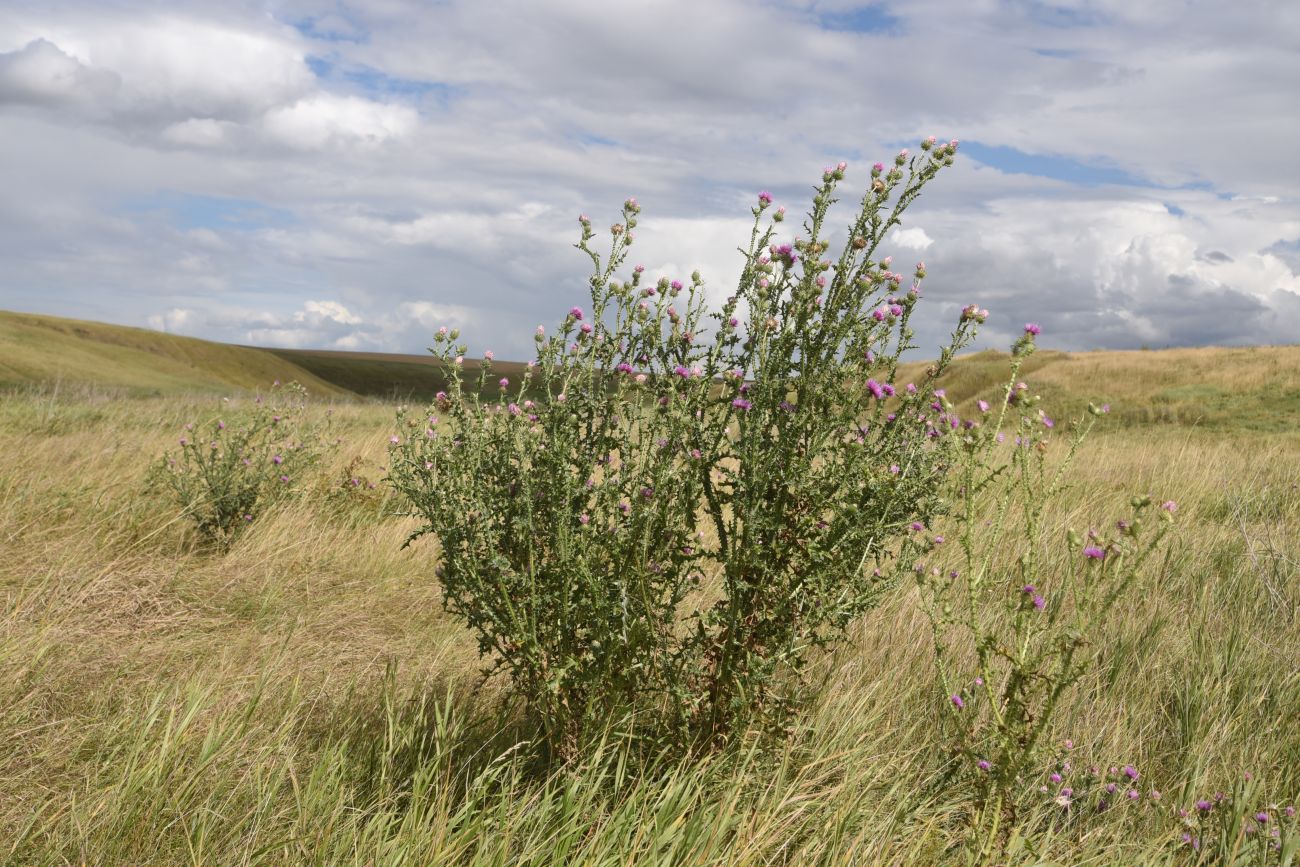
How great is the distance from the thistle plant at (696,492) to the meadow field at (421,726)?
0.96 feet

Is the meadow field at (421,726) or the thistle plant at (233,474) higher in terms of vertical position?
the thistle plant at (233,474)

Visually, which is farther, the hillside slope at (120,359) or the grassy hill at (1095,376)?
the hillside slope at (120,359)

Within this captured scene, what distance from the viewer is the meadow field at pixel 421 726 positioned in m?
2.47

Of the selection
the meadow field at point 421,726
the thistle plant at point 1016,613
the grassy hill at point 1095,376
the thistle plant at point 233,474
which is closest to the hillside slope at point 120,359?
the grassy hill at point 1095,376

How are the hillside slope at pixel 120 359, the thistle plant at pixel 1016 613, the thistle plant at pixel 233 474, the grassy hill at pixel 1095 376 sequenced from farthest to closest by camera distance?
the hillside slope at pixel 120 359 < the grassy hill at pixel 1095 376 < the thistle plant at pixel 233 474 < the thistle plant at pixel 1016 613

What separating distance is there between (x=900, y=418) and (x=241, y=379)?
8080cm

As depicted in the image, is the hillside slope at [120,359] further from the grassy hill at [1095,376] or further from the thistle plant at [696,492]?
the thistle plant at [696,492]

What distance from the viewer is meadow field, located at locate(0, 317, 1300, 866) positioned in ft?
8.11

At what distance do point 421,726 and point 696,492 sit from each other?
4.43ft

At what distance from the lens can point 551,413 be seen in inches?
109

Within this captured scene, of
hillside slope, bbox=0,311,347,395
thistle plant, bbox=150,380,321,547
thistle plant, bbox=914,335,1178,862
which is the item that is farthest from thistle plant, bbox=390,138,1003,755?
hillside slope, bbox=0,311,347,395

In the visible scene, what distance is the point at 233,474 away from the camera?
6.10m

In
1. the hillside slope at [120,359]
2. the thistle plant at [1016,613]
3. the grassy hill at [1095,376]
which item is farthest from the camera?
the hillside slope at [120,359]

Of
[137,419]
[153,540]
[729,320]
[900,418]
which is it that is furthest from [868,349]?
[137,419]
